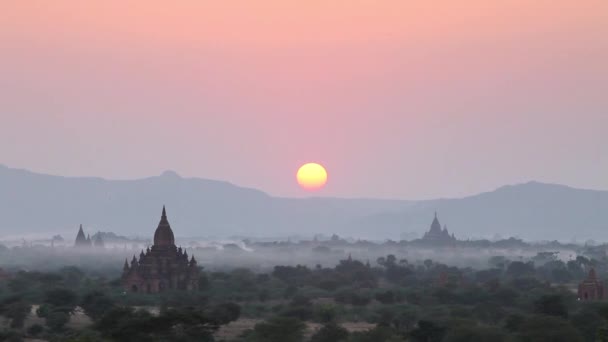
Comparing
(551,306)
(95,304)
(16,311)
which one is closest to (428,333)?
(551,306)

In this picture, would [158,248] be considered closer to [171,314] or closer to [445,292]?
[445,292]

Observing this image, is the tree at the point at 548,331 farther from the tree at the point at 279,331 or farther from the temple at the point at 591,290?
the temple at the point at 591,290

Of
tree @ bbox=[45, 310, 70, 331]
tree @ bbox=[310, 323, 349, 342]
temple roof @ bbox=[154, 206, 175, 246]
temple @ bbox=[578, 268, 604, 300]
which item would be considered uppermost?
temple roof @ bbox=[154, 206, 175, 246]

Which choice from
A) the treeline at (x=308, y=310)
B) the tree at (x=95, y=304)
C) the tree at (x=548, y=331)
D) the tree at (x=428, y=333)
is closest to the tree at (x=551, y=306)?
the treeline at (x=308, y=310)

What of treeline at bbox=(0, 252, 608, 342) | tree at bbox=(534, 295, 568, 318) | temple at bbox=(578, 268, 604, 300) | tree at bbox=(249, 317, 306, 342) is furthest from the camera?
temple at bbox=(578, 268, 604, 300)

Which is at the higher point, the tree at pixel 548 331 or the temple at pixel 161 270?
the temple at pixel 161 270

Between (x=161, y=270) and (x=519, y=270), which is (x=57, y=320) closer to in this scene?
(x=161, y=270)

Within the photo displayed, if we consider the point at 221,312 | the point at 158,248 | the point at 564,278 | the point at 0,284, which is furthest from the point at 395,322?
the point at 564,278

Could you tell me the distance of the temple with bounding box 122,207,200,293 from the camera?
119 meters

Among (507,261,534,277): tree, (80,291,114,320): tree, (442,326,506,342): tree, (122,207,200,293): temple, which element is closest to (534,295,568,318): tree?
(442,326,506,342): tree

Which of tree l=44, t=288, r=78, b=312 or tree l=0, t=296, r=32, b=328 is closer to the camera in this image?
tree l=0, t=296, r=32, b=328

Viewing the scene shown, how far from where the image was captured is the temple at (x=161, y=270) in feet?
390

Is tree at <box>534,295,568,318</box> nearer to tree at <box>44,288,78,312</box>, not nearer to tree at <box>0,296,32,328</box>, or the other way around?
tree at <box>44,288,78,312</box>

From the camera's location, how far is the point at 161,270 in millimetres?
119938
